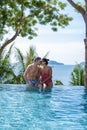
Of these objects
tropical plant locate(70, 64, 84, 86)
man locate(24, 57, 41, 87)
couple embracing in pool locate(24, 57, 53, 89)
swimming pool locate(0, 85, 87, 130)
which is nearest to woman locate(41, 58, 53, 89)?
couple embracing in pool locate(24, 57, 53, 89)

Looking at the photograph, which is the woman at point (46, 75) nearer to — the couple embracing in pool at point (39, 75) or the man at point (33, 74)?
the couple embracing in pool at point (39, 75)

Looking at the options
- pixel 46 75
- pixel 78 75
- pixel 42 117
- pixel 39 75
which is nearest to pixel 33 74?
pixel 39 75

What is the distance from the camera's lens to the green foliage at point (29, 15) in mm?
17828

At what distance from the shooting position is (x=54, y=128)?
5.65 metres

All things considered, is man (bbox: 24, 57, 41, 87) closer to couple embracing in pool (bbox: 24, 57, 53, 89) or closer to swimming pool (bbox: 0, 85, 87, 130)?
couple embracing in pool (bbox: 24, 57, 53, 89)

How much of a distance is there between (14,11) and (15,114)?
11.8m

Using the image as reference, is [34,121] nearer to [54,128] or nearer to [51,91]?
[54,128]

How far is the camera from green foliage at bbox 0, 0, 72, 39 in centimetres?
1783

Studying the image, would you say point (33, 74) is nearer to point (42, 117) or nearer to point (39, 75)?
point (39, 75)

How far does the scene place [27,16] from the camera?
712 inches

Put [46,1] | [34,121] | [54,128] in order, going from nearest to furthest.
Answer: [54,128]
[34,121]
[46,1]

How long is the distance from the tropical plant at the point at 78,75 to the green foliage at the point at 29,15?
93.7 inches

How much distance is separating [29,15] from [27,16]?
119 millimetres

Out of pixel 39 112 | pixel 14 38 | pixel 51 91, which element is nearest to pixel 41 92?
pixel 51 91
